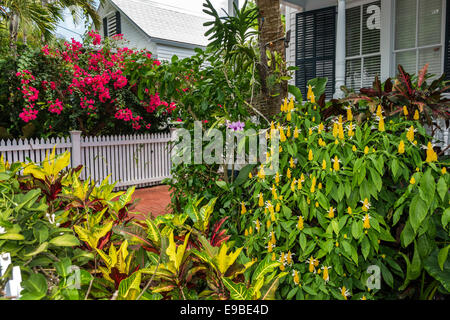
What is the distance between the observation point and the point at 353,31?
306 inches

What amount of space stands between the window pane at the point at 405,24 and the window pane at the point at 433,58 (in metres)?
0.27

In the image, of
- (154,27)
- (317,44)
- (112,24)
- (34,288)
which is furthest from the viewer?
(112,24)

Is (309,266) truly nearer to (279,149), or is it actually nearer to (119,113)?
(279,149)

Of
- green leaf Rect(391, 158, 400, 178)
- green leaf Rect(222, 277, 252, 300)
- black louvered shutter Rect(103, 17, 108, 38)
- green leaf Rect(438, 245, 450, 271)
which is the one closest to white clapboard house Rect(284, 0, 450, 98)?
green leaf Rect(391, 158, 400, 178)

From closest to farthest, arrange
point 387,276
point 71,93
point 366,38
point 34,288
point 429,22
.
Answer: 1. point 34,288
2. point 387,276
3. point 429,22
4. point 71,93
5. point 366,38

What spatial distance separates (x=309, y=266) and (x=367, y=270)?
33cm

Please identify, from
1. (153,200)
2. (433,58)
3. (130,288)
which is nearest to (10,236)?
(130,288)

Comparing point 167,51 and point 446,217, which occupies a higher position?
point 167,51

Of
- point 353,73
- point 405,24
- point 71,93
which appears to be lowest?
point 71,93

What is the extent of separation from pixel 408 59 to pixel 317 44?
2049 mm

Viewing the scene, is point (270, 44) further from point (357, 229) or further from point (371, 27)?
point (371, 27)

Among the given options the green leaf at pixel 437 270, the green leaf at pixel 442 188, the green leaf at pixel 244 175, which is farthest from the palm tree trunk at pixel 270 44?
the green leaf at pixel 437 270

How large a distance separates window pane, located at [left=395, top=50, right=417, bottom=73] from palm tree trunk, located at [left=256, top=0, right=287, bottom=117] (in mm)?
5474

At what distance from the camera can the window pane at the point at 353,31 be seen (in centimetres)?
764
